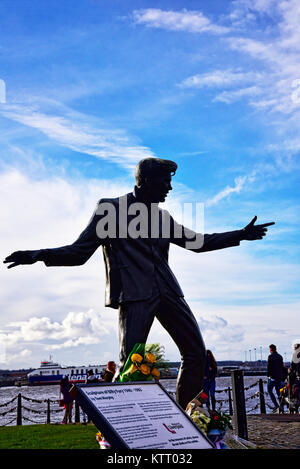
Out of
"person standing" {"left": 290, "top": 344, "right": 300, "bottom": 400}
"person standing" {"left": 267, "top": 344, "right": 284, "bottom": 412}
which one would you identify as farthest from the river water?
"person standing" {"left": 290, "top": 344, "right": 300, "bottom": 400}

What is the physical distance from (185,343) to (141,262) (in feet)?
2.99

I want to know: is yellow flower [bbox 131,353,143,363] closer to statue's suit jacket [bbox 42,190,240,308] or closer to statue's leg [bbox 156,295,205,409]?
statue's suit jacket [bbox 42,190,240,308]

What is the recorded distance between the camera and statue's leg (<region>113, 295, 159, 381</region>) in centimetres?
531

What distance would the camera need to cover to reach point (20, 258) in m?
5.35

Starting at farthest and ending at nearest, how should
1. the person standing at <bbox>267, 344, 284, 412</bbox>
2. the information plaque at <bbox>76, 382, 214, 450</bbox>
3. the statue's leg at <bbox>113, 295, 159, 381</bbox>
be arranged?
1. the person standing at <bbox>267, 344, 284, 412</bbox>
2. the statue's leg at <bbox>113, 295, 159, 381</bbox>
3. the information plaque at <bbox>76, 382, 214, 450</bbox>

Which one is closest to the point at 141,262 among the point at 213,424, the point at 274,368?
the point at 213,424

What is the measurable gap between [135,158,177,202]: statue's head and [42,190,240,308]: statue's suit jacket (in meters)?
0.18

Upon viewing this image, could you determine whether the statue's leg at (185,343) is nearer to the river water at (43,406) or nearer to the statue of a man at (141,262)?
the statue of a man at (141,262)

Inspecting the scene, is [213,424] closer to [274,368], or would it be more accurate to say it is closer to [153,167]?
[153,167]

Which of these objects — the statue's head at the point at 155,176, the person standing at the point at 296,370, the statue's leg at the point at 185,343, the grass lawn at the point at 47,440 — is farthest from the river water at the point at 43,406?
the statue's head at the point at 155,176

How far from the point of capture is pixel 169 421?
3943mm

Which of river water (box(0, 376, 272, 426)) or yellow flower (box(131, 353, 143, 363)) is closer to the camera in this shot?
yellow flower (box(131, 353, 143, 363))
